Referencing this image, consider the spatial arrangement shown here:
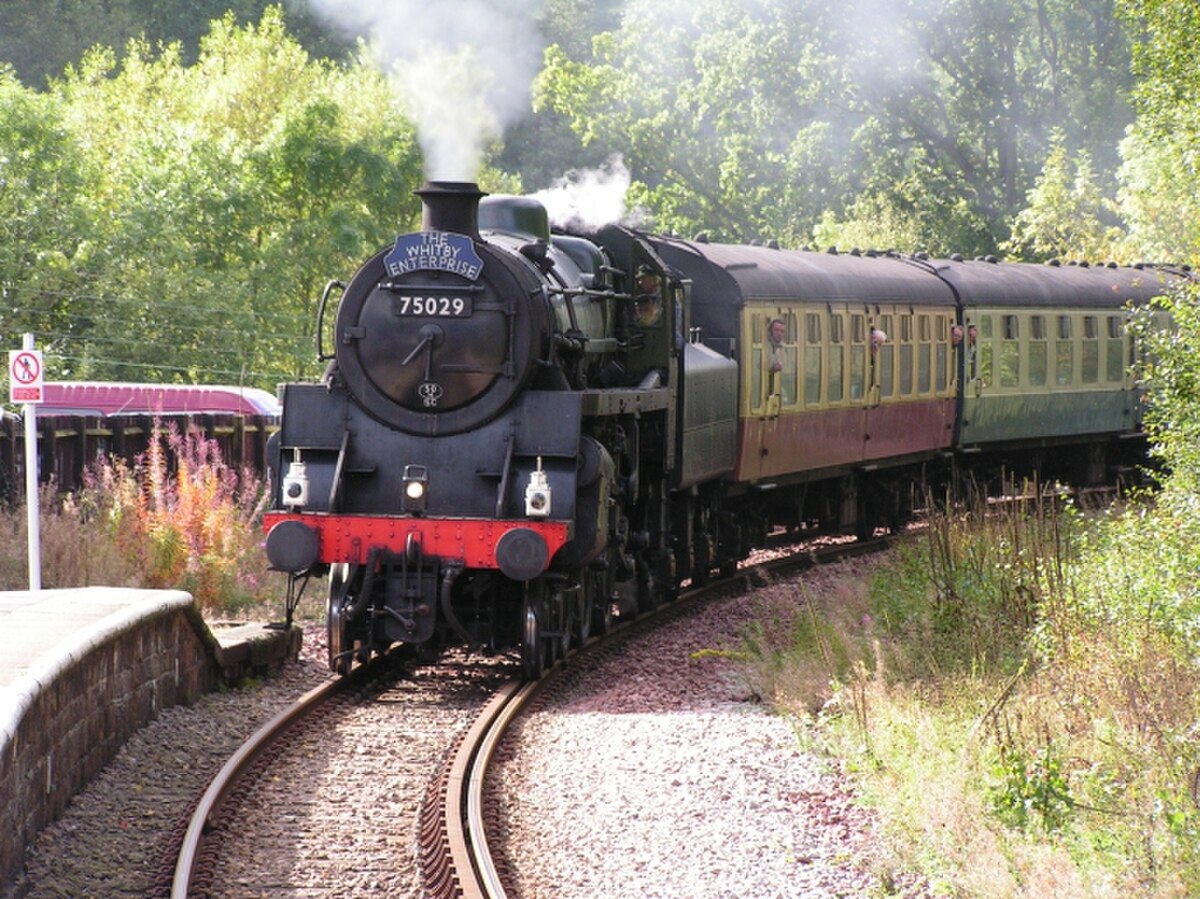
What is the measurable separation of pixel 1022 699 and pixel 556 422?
3528mm

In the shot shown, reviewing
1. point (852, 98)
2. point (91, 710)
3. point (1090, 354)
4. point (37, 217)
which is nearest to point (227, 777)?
point (91, 710)

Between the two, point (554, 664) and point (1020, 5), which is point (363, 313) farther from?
point (1020, 5)

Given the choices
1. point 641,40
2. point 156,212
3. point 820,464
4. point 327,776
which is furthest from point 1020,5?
point 327,776

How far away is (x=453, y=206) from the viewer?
37.8 feet

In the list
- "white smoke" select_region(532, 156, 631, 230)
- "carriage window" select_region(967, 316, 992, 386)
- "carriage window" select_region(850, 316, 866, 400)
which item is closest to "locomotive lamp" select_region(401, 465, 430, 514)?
"white smoke" select_region(532, 156, 631, 230)

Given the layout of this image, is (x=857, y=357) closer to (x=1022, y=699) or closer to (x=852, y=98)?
(x=1022, y=699)

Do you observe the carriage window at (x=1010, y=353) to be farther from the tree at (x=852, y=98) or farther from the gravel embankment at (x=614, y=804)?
the tree at (x=852, y=98)

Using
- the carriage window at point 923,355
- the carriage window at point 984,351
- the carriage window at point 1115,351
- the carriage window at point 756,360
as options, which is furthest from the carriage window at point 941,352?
the carriage window at point 756,360

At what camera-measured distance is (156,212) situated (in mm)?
31328

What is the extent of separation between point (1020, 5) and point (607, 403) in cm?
3895

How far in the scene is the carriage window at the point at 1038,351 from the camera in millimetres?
22062

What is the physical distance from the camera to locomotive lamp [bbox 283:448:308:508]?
1126 cm

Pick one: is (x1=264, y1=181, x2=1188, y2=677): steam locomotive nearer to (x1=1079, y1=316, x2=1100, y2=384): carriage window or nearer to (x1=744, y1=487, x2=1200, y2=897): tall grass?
(x1=744, y1=487, x2=1200, y2=897): tall grass

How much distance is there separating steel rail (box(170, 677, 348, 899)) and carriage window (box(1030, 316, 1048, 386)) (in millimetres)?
12989
